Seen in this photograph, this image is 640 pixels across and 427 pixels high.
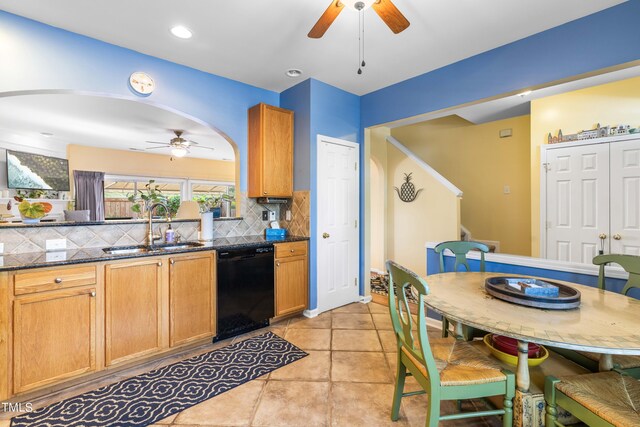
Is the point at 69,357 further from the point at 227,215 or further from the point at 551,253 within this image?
the point at 551,253

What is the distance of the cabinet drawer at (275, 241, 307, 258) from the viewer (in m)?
3.24

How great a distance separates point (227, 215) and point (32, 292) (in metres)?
1.97

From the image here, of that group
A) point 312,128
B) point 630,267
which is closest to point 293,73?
point 312,128

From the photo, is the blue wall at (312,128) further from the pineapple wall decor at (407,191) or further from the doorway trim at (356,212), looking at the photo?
the pineapple wall decor at (407,191)

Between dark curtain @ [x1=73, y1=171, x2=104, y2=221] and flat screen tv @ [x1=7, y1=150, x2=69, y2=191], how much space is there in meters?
0.21

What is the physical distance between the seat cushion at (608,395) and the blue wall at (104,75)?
10.7 feet

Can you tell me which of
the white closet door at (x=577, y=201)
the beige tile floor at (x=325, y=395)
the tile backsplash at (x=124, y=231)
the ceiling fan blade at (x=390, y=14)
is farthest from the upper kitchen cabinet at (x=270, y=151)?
the white closet door at (x=577, y=201)

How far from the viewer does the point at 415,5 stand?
2189 mm

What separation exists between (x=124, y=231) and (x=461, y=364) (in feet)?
9.67

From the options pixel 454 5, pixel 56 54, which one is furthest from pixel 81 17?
pixel 454 5

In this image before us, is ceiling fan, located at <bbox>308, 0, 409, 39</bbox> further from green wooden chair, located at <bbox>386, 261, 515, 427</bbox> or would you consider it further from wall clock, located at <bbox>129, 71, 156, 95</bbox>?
wall clock, located at <bbox>129, 71, 156, 95</bbox>

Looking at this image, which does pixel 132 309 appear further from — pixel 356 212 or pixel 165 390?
pixel 356 212

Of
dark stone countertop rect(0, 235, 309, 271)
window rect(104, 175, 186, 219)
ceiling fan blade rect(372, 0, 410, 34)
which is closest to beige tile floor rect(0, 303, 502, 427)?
dark stone countertop rect(0, 235, 309, 271)

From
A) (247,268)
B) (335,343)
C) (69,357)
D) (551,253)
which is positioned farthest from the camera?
(551,253)
